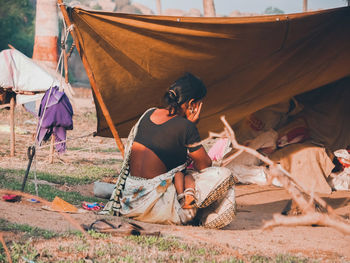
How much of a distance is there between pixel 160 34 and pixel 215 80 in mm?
1219

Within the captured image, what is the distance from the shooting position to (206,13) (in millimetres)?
11305

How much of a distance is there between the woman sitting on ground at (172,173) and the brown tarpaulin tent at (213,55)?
0.72 m

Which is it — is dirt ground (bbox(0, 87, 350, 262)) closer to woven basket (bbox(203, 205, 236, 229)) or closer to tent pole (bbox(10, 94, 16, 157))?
woven basket (bbox(203, 205, 236, 229))

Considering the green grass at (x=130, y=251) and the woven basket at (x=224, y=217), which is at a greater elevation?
the green grass at (x=130, y=251)

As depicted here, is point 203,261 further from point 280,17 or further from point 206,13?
point 206,13

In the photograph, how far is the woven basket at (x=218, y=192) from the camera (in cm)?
346

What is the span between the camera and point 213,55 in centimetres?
446

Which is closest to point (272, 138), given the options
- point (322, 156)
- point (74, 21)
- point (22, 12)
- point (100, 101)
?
point (322, 156)

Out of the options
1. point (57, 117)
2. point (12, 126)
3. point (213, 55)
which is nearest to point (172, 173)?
point (213, 55)

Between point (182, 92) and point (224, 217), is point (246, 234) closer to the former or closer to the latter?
point (224, 217)

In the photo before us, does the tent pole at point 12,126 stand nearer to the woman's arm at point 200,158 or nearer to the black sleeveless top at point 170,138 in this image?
the black sleeveless top at point 170,138

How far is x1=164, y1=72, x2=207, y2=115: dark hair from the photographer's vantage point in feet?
11.5

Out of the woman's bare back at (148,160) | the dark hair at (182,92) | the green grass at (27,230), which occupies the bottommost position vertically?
the green grass at (27,230)

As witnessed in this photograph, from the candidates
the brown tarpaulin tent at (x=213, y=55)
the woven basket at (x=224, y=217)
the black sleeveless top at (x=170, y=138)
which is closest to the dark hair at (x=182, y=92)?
the black sleeveless top at (x=170, y=138)
